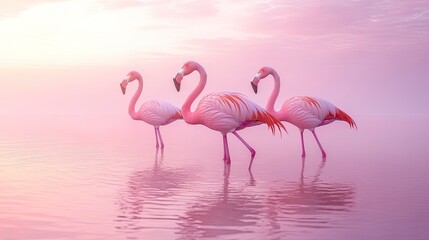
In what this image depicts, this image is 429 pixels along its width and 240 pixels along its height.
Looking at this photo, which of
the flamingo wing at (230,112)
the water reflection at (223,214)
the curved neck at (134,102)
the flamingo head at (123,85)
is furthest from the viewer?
the flamingo head at (123,85)

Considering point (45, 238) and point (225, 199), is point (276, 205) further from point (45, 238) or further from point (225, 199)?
point (45, 238)

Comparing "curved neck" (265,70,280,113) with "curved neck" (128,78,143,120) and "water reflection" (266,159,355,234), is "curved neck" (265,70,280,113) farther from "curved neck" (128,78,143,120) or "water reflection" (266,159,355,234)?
"curved neck" (128,78,143,120)

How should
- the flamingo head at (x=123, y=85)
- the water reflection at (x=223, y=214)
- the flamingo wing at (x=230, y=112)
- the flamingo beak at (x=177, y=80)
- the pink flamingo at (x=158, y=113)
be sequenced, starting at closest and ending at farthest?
1. the water reflection at (x=223, y=214)
2. the flamingo wing at (x=230, y=112)
3. the flamingo beak at (x=177, y=80)
4. the pink flamingo at (x=158, y=113)
5. the flamingo head at (x=123, y=85)

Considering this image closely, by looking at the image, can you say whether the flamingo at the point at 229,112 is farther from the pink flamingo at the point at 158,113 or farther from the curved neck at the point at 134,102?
the curved neck at the point at 134,102

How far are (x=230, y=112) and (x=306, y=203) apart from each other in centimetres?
367

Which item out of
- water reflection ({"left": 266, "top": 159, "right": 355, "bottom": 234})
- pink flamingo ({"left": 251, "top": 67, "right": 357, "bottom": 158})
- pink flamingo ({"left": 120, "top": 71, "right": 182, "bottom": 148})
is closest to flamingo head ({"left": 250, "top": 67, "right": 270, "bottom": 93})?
pink flamingo ({"left": 251, "top": 67, "right": 357, "bottom": 158})

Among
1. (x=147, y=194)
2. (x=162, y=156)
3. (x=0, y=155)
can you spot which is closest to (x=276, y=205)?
(x=147, y=194)

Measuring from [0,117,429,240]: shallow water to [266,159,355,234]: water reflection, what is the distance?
Answer: 0.01 metres

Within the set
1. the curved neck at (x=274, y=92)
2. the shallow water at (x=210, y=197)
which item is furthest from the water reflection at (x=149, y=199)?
the curved neck at (x=274, y=92)

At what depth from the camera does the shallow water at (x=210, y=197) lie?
5289mm

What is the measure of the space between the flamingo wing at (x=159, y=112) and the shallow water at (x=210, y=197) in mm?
2413

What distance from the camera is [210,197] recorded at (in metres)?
7.05

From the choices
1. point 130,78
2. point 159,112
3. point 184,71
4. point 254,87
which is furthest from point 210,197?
point 130,78

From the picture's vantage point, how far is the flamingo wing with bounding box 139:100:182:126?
A: 14.6m
